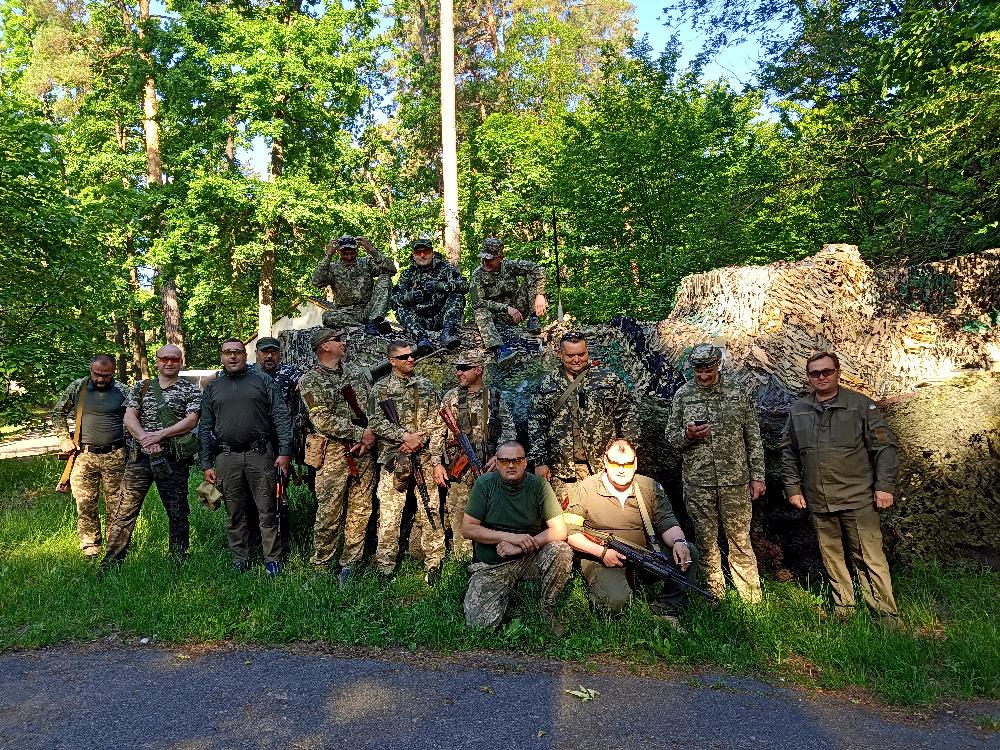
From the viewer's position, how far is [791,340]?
6934mm

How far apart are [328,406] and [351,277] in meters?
2.71

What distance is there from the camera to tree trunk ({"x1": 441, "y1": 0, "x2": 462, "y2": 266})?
13.4 m

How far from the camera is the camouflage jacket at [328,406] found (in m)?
6.30

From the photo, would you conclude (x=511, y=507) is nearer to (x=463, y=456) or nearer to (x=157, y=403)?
(x=463, y=456)

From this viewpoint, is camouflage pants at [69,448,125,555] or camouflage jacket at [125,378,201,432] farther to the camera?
camouflage pants at [69,448,125,555]

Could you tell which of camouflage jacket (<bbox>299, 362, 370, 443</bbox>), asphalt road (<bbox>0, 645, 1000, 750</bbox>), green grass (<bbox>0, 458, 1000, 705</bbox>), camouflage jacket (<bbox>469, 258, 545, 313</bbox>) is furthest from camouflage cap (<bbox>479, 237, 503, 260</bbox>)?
asphalt road (<bbox>0, 645, 1000, 750</bbox>)

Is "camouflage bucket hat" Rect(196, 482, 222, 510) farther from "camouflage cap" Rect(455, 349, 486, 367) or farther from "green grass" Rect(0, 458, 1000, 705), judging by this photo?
"camouflage cap" Rect(455, 349, 486, 367)

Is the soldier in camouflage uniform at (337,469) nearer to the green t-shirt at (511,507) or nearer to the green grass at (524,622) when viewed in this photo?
the green grass at (524,622)

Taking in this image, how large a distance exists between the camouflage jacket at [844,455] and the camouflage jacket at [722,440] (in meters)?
0.31

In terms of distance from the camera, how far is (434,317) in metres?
8.84

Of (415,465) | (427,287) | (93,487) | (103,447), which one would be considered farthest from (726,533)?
(93,487)

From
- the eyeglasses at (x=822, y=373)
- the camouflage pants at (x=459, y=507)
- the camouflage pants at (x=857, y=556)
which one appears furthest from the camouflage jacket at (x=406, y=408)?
the camouflage pants at (x=857, y=556)

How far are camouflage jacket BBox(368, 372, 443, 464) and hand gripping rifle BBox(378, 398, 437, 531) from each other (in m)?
0.03

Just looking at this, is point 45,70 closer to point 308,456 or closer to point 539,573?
point 308,456
